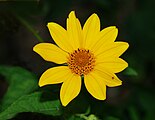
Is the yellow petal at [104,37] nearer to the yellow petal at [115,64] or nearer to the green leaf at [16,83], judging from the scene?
the yellow petal at [115,64]

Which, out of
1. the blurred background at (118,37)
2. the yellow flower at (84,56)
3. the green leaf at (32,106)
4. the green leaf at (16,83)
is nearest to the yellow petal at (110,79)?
the yellow flower at (84,56)

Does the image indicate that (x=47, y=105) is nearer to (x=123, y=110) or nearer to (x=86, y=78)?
(x=86, y=78)

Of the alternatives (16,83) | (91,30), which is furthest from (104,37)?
(16,83)

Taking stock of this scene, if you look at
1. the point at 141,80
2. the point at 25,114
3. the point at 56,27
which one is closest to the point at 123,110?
the point at 141,80

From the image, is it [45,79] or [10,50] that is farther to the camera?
[10,50]

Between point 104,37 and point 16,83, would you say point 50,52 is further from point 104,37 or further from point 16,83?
point 16,83

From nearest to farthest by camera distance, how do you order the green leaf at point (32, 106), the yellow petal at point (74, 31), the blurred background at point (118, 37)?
the green leaf at point (32, 106), the yellow petal at point (74, 31), the blurred background at point (118, 37)
